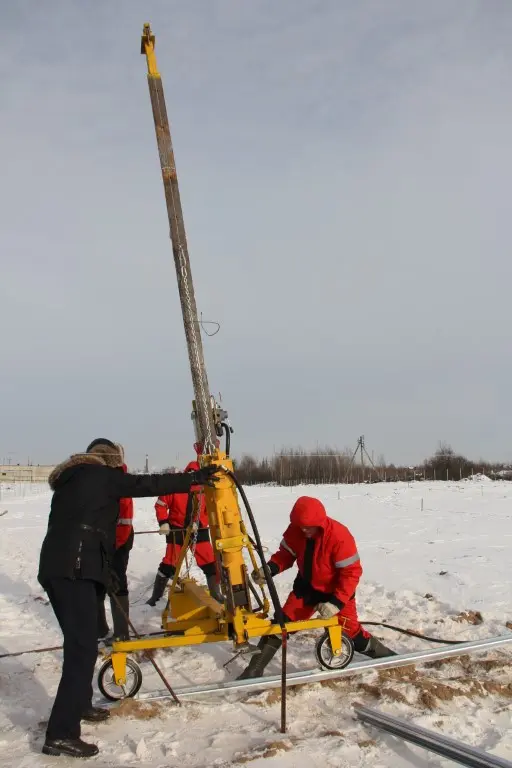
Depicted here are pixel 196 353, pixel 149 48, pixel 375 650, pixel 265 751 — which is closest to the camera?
pixel 265 751

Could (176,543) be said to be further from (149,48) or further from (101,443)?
(149,48)

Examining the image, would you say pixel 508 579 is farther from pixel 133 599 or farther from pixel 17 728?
pixel 17 728

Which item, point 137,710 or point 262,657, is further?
point 262,657

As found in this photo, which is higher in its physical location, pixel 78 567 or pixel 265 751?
pixel 78 567

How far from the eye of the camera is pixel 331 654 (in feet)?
15.9

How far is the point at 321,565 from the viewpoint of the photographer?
5363 mm

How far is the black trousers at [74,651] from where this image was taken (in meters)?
3.72

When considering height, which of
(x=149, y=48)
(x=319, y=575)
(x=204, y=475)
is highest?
(x=149, y=48)

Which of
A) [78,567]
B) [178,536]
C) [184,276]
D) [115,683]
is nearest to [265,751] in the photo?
[115,683]

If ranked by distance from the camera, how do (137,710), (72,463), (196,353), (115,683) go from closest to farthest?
(72,463), (137,710), (115,683), (196,353)

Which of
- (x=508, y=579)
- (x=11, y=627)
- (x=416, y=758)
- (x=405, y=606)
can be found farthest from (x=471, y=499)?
(x=416, y=758)

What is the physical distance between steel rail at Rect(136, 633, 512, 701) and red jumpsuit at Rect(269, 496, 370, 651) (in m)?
0.27

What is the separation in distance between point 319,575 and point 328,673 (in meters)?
0.81

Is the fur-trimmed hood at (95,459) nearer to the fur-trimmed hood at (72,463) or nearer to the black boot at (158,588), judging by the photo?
the fur-trimmed hood at (72,463)
